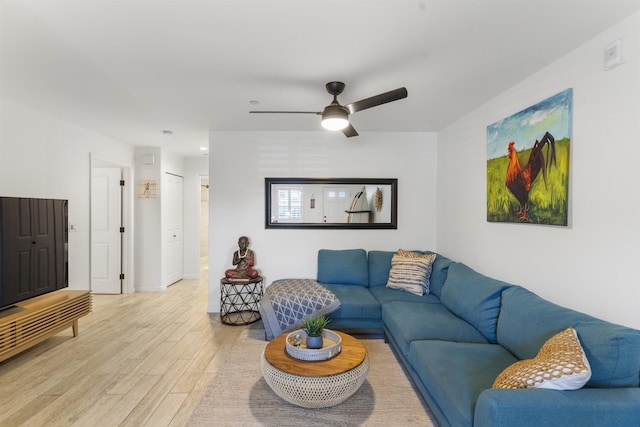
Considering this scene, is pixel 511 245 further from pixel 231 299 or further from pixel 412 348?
pixel 231 299

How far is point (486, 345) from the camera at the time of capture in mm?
2055

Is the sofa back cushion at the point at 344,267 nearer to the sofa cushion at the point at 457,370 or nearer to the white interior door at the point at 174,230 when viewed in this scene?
the sofa cushion at the point at 457,370

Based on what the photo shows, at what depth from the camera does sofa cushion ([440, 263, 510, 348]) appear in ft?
7.34

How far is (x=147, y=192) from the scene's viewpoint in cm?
502

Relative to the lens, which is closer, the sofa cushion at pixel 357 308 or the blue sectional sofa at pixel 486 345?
the blue sectional sofa at pixel 486 345

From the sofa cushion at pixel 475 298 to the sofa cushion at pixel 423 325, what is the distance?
67 millimetres

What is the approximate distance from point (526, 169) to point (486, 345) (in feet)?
4.48

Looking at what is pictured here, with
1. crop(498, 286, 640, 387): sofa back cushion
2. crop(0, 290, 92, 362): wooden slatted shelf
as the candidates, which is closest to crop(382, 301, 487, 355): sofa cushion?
crop(498, 286, 640, 387): sofa back cushion

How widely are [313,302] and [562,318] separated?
203cm

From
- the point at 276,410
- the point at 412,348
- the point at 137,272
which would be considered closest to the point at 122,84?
the point at 276,410

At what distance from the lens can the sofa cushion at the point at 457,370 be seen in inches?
59.7

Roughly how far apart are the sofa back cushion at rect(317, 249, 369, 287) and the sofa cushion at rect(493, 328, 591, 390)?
2244 mm

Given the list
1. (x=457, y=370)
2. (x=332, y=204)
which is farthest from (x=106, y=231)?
(x=457, y=370)

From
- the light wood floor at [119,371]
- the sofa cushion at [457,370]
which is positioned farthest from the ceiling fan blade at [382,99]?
the light wood floor at [119,371]
